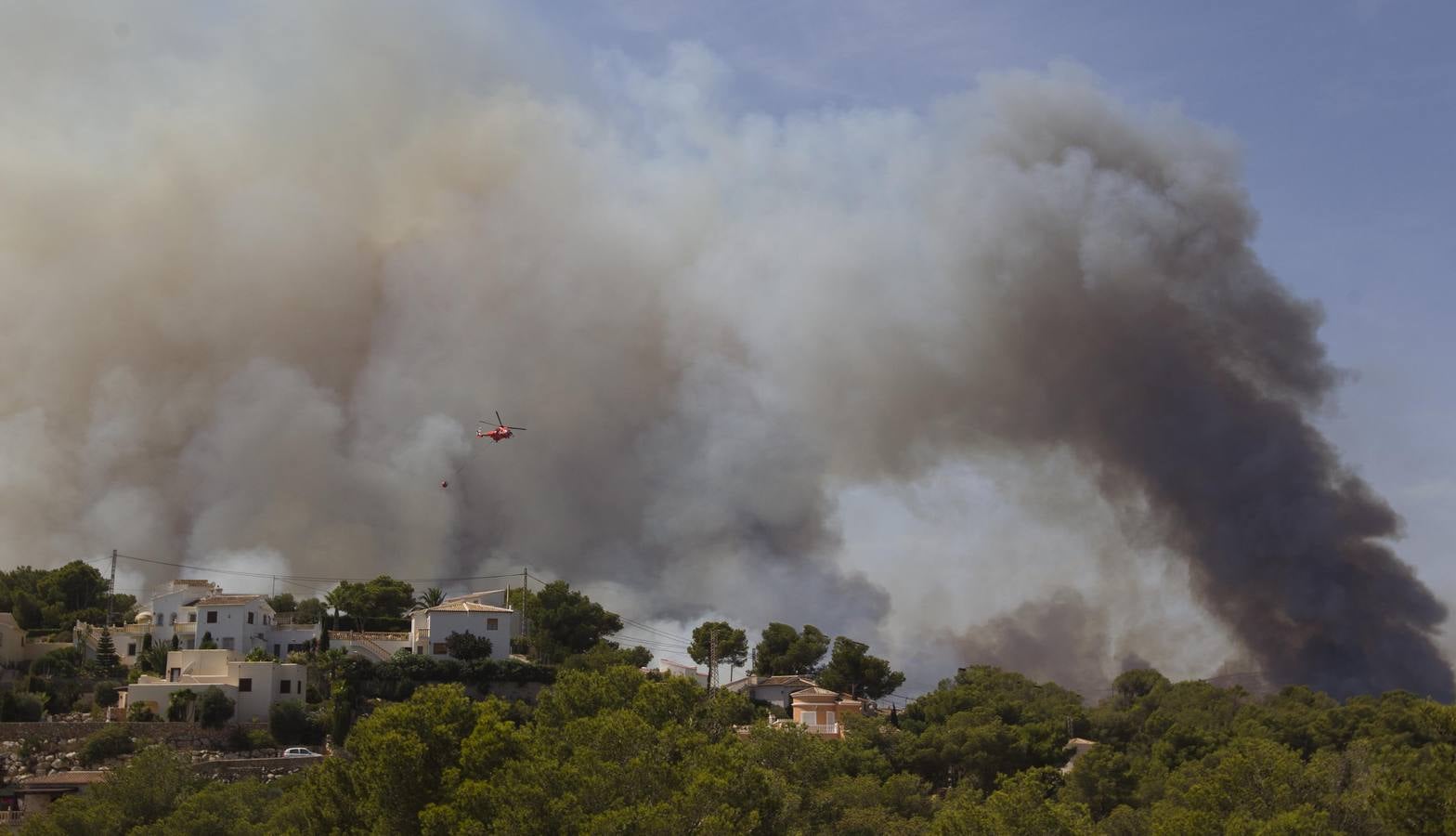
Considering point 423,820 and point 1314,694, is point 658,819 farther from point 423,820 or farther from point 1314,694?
point 1314,694

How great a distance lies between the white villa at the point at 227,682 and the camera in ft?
191

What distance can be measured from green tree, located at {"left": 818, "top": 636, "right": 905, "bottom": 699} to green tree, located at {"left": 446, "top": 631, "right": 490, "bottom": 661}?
1796 cm

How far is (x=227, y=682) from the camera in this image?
200 feet

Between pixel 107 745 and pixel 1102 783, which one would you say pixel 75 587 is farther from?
pixel 1102 783

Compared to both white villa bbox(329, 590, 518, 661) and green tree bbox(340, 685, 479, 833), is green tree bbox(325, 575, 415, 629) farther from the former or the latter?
green tree bbox(340, 685, 479, 833)

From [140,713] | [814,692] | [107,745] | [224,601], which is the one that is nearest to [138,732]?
[107,745]

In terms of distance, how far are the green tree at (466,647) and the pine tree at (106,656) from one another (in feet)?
47.3

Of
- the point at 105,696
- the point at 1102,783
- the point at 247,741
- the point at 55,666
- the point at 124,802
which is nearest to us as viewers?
the point at 124,802

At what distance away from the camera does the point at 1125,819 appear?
45125mm

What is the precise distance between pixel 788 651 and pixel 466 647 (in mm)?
20092

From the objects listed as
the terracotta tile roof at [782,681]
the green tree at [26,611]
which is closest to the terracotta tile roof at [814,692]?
the terracotta tile roof at [782,681]

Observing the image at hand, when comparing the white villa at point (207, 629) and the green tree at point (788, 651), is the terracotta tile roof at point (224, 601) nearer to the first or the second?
the white villa at point (207, 629)

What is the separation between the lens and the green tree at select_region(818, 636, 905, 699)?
74.5 metres

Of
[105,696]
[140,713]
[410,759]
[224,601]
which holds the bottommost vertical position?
[410,759]
